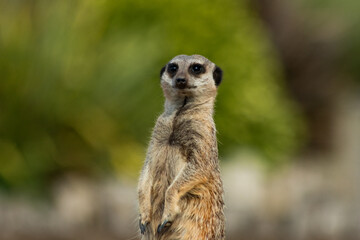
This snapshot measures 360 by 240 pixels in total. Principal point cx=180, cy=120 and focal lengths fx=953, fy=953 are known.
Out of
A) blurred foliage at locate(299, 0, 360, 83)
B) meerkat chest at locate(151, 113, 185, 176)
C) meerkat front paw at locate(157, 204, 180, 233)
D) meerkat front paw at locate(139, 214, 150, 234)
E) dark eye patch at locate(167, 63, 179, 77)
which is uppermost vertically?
blurred foliage at locate(299, 0, 360, 83)

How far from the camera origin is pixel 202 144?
11.3ft

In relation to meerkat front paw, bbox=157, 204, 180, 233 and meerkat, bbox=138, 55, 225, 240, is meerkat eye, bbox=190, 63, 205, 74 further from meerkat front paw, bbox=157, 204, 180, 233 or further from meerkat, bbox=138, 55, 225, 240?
meerkat front paw, bbox=157, 204, 180, 233

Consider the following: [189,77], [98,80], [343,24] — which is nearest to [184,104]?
[189,77]

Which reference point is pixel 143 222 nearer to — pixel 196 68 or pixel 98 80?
pixel 196 68

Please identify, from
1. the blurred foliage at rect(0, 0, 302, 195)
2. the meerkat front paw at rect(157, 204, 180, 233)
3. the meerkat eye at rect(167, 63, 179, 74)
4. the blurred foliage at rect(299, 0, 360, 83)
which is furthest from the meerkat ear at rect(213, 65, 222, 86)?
the blurred foliage at rect(299, 0, 360, 83)

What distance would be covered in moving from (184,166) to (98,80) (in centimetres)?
1357

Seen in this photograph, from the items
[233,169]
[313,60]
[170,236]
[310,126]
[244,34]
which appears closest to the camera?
[170,236]

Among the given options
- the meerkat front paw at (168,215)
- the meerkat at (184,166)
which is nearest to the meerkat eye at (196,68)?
the meerkat at (184,166)

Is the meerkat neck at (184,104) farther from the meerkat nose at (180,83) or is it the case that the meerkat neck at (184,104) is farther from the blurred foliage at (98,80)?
the blurred foliage at (98,80)

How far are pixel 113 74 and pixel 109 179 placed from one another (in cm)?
198

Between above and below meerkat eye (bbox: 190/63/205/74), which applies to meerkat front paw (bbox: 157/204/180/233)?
below

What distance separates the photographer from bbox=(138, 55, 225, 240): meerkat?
3.39 m

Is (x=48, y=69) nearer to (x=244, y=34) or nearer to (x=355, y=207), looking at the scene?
(x=244, y=34)

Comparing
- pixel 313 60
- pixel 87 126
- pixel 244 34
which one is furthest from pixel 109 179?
pixel 313 60
